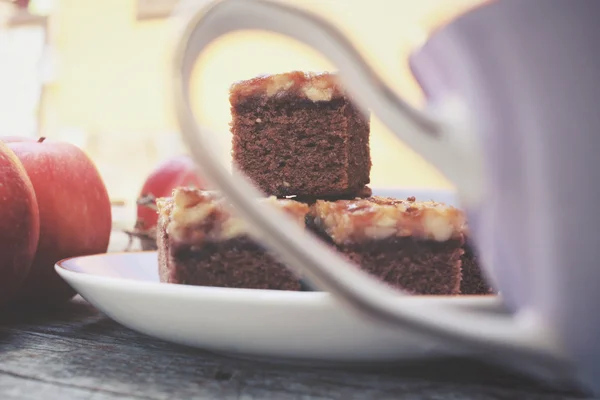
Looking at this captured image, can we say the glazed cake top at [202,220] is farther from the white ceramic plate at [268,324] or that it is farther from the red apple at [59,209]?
the red apple at [59,209]

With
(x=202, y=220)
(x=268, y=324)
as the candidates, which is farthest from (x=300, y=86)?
(x=268, y=324)

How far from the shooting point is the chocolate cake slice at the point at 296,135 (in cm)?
66

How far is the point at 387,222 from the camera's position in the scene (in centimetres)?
46

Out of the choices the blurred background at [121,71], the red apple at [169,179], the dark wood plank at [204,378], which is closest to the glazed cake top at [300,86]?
the dark wood plank at [204,378]

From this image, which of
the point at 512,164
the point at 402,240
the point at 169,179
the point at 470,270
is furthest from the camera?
the point at 169,179

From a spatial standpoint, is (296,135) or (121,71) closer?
(296,135)

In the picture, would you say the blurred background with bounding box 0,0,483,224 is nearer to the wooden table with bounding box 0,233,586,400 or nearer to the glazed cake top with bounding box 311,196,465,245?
the glazed cake top with bounding box 311,196,465,245

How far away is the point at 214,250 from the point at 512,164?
30 cm

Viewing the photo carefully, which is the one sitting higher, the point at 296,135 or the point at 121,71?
the point at 121,71

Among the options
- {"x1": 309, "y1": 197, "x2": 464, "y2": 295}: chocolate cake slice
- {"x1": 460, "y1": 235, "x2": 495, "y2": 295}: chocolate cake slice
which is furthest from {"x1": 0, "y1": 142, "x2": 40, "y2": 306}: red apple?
{"x1": 460, "y1": 235, "x2": 495, "y2": 295}: chocolate cake slice

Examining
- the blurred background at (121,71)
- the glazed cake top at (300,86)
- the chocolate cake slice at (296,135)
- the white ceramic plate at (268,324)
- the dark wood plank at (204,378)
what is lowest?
the dark wood plank at (204,378)

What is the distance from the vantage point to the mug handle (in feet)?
0.77

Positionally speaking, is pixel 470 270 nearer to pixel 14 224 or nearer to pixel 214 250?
pixel 214 250

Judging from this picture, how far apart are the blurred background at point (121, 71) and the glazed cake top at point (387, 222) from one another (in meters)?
2.61
